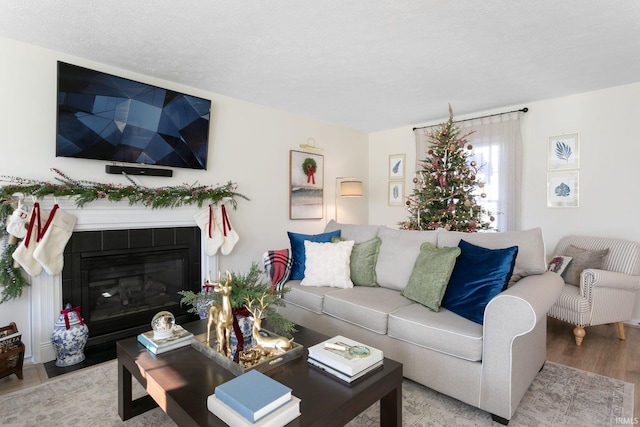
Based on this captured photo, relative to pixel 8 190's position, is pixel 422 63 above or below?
above

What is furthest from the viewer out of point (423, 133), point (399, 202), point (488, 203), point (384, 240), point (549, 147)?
point (399, 202)

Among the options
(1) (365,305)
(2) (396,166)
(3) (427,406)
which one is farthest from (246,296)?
(2) (396,166)

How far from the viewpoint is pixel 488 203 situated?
4160 millimetres

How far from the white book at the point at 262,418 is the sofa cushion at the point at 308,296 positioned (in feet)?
4.70

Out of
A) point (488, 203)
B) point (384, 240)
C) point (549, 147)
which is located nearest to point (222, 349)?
point (384, 240)

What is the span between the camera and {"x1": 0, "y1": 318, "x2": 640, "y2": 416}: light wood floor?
2.22 metres

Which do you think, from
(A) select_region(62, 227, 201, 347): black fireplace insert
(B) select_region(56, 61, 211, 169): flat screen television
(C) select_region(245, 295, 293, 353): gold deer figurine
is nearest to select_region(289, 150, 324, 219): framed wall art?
(B) select_region(56, 61, 211, 169): flat screen television

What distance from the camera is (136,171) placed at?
2959mm

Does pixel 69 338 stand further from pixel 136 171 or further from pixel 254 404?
pixel 254 404

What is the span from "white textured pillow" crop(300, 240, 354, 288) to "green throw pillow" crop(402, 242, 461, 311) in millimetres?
560

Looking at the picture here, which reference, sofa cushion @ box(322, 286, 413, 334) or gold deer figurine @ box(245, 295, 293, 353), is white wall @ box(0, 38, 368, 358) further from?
gold deer figurine @ box(245, 295, 293, 353)

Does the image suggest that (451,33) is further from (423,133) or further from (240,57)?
(423,133)

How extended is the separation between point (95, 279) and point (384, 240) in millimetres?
2480

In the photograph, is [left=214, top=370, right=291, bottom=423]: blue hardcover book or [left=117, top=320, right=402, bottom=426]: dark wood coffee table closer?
[left=214, top=370, right=291, bottom=423]: blue hardcover book
